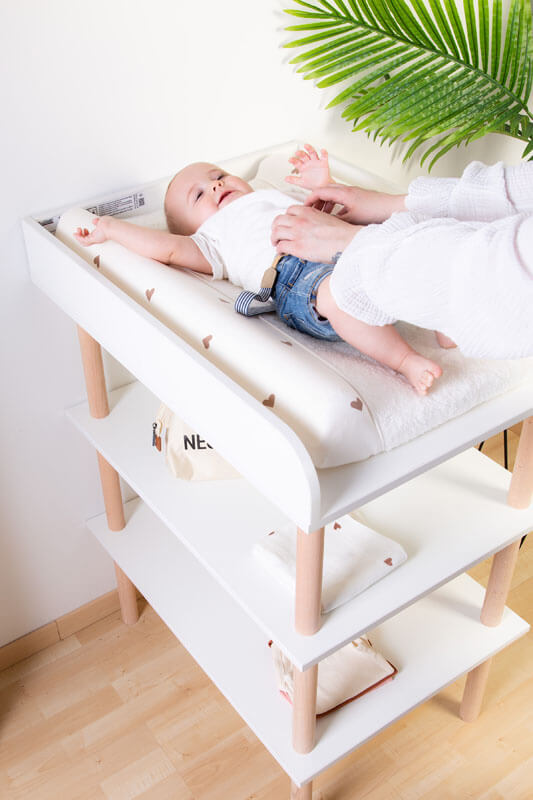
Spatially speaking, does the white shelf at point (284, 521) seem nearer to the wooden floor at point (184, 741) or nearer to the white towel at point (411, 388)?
the white towel at point (411, 388)

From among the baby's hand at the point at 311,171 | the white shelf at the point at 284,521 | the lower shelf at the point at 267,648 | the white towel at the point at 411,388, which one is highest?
the baby's hand at the point at 311,171

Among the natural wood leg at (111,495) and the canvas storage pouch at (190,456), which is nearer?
the canvas storage pouch at (190,456)

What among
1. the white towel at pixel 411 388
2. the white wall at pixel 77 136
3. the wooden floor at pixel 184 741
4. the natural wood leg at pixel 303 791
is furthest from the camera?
the wooden floor at pixel 184 741

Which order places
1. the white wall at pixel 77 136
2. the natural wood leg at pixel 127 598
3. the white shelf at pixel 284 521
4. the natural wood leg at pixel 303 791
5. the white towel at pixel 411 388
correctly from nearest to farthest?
the white towel at pixel 411 388
the white shelf at pixel 284 521
the white wall at pixel 77 136
the natural wood leg at pixel 303 791
the natural wood leg at pixel 127 598

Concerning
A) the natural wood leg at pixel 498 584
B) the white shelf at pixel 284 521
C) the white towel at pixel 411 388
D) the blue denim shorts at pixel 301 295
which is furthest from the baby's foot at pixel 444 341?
the natural wood leg at pixel 498 584

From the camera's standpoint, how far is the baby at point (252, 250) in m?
1.04

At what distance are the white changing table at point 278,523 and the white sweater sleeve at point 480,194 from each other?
254 millimetres

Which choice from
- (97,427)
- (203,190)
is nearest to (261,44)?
(203,190)

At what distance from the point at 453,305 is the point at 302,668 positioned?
1.63 feet

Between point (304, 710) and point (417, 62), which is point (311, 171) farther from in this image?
point (304, 710)

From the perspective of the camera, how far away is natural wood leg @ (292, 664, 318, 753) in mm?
1114

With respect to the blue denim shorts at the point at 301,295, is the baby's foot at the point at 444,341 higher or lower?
lower

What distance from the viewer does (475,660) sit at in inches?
53.9

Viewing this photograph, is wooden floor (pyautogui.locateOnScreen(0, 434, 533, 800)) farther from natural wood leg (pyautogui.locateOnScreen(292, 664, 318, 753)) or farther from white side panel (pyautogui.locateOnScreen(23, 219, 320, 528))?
white side panel (pyautogui.locateOnScreen(23, 219, 320, 528))
